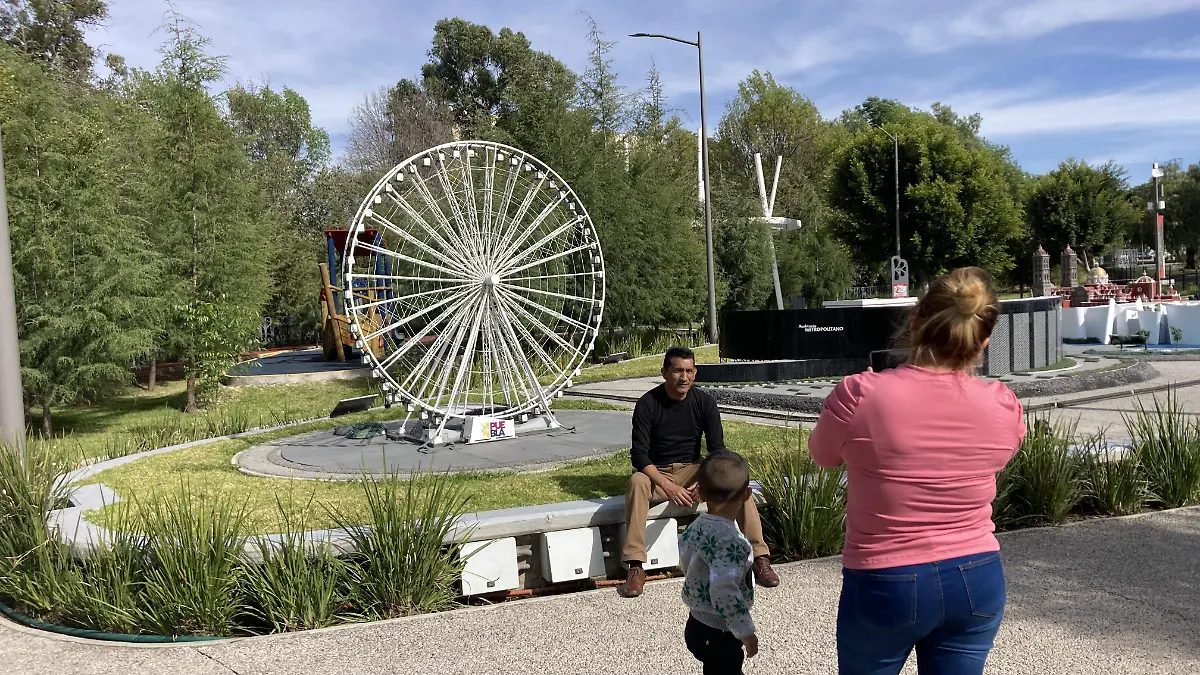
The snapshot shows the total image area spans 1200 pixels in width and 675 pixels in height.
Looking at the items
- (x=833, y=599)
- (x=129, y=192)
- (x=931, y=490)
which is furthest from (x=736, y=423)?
(x=129, y=192)

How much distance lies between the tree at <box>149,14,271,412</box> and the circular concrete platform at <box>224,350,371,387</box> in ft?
5.18

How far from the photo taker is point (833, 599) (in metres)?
5.10

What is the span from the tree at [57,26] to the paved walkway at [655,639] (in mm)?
35939

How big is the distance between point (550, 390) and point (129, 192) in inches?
448

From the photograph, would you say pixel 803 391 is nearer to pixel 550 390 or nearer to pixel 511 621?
pixel 550 390

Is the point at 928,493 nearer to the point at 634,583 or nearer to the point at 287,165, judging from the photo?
the point at 634,583

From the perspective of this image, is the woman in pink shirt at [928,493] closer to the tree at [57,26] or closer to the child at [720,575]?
the child at [720,575]

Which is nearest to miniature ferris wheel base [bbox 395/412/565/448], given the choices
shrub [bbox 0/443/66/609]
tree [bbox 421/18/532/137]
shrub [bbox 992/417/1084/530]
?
shrub [bbox 0/443/66/609]

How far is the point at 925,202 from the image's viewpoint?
39.8 meters

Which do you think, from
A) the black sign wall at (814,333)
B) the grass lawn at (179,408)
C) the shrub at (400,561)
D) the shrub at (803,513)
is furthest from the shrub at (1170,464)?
the grass lawn at (179,408)

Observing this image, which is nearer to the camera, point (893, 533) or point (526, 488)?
point (893, 533)

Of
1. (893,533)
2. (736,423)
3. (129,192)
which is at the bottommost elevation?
(736,423)

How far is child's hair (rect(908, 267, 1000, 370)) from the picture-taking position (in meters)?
2.42

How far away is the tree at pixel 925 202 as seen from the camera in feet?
131
